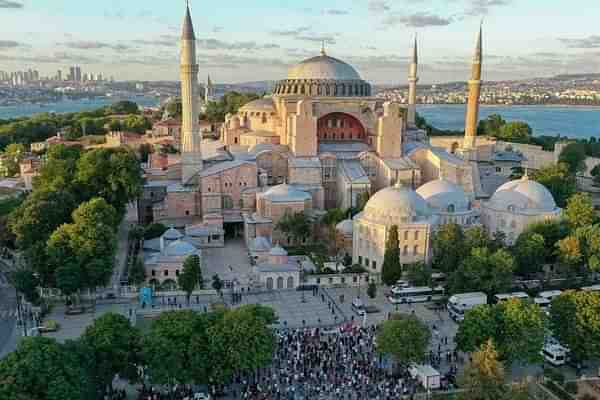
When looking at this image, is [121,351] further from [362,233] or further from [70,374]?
[362,233]

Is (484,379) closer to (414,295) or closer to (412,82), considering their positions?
(414,295)

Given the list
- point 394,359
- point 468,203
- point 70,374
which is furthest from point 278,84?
point 70,374

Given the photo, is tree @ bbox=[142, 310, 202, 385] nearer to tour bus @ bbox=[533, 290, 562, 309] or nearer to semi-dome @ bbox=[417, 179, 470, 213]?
tour bus @ bbox=[533, 290, 562, 309]

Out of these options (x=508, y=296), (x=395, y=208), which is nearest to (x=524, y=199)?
(x=395, y=208)

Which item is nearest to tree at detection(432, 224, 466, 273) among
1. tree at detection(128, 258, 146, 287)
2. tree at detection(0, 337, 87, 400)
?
tree at detection(128, 258, 146, 287)

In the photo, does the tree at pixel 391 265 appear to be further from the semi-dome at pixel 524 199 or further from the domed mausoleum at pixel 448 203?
the semi-dome at pixel 524 199

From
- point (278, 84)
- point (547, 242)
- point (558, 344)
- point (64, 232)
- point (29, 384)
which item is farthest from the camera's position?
point (278, 84)

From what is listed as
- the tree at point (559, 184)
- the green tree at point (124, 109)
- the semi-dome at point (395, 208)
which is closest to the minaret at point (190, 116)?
the semi-dome at point (395, 208)
